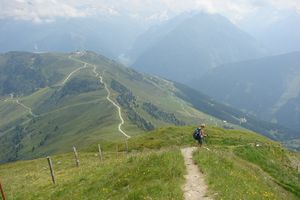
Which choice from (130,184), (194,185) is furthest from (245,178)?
(130,184)

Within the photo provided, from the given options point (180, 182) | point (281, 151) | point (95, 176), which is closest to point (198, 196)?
point (180, 182)

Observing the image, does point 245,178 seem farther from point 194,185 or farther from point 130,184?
point 130,184

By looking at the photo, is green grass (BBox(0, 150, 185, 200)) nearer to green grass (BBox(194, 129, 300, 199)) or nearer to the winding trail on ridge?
the winding trail on ridge

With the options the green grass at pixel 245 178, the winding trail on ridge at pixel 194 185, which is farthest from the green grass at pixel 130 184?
the green grass at pixel 245 178

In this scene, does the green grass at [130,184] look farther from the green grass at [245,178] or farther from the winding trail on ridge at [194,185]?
the green grass at [245,178]

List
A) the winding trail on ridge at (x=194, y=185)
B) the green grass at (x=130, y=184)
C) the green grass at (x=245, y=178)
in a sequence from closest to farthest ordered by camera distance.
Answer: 1. the winding trail on ridge at (x=194, y=185)
2. the green grass at (x=130, y=184)
3. the green grass at (x=245, y=178)

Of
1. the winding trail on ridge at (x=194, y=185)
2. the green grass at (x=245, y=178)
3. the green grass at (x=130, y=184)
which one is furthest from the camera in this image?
the green grass at (x=245, y=178)

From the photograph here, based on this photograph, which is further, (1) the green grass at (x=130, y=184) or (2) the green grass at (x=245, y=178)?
(2) the green grass at (x=245, y=178)

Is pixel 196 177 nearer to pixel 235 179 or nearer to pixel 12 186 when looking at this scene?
pixel 235 179

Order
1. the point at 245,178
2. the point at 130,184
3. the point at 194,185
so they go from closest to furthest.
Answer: the point at 194,185 < the point at 130,184 < the point at 245,178

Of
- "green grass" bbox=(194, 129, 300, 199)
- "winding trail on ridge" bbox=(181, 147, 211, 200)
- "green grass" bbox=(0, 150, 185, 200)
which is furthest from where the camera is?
"green grass" bbox=(194, 129, 300, 199)

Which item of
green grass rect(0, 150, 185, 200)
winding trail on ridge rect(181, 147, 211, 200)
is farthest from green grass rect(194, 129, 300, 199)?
green grass rect(0, 150, 185, 200)

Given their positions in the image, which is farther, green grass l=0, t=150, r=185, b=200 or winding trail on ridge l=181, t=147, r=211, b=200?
green grass l=0, t=150, r=185, b=200

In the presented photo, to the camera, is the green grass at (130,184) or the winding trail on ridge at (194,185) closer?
the winding trail on ridge at (194,185)
